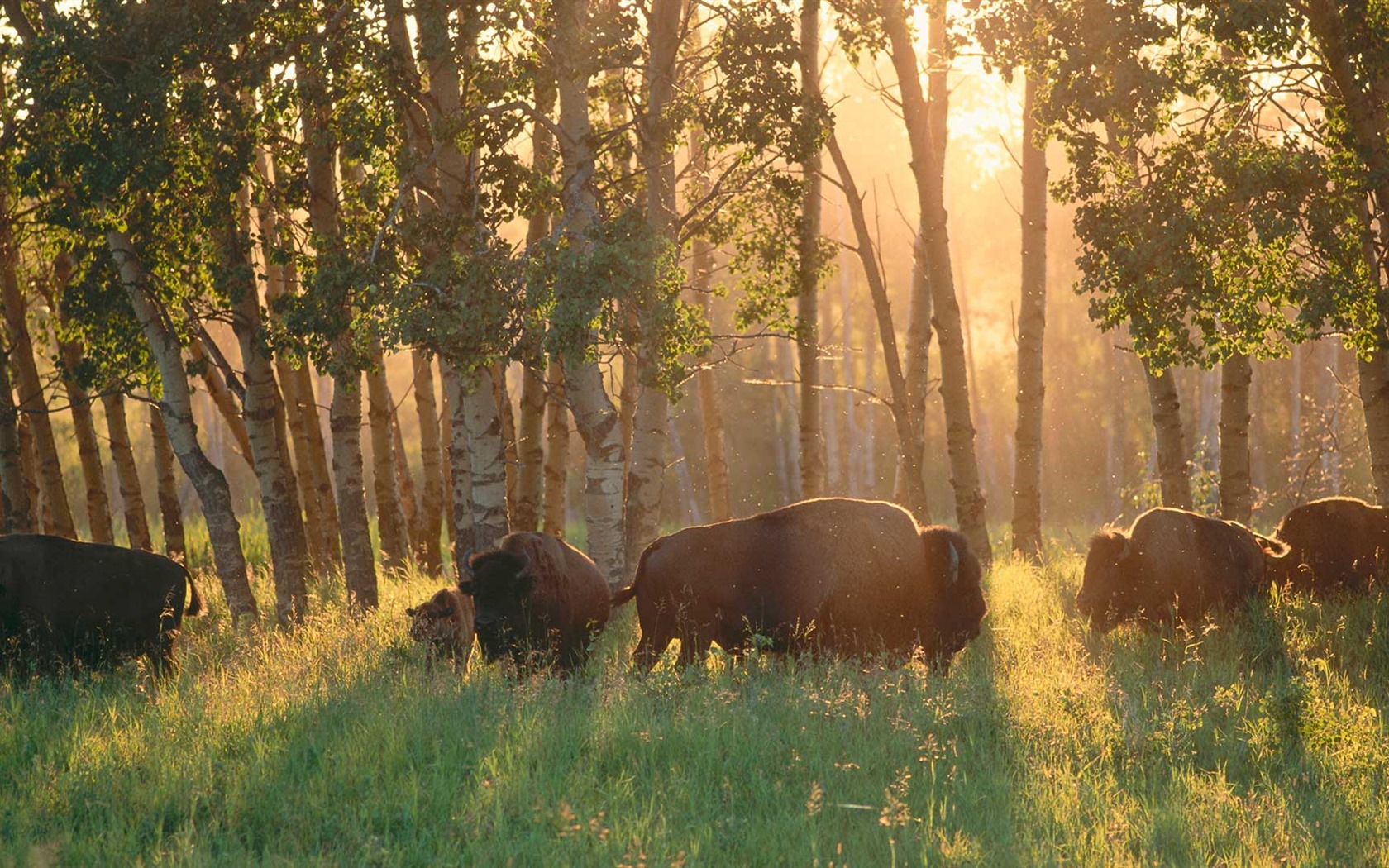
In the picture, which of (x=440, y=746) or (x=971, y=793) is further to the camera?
(x=440, y=746)

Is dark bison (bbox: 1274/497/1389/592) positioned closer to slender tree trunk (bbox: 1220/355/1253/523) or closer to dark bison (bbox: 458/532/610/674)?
slender tree trunk (bbox: 1220/355/1253/523)

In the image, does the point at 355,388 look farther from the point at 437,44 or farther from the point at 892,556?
the point at 892,556

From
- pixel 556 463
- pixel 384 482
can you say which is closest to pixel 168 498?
pixel 384 482

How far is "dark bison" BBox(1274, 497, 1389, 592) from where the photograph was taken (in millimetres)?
13555

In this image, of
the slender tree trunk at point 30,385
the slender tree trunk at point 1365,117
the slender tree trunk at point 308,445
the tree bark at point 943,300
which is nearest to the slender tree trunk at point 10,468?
the slender tree trunk at point 30,385

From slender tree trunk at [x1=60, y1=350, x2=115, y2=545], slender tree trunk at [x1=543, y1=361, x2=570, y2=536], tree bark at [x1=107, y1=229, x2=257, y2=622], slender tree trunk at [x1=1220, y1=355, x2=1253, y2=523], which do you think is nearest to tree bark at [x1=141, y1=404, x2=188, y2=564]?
slender tree trunk at [x1=60, y1=350, x2=115, y2=545]

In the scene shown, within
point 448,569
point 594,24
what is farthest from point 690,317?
point 448,569

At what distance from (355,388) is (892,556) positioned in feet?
19.2

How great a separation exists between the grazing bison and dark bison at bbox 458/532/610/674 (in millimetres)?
961

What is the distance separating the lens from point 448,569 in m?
22.4

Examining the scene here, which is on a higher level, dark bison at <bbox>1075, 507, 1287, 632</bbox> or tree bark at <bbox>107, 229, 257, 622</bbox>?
tree bark at <bbox>107, 229, 257, 622</bbox>

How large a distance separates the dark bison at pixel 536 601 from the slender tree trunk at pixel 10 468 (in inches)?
338

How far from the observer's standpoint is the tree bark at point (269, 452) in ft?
47.5

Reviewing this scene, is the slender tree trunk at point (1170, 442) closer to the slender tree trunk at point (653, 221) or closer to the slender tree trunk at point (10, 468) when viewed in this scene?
the slender tree trunk at point (653, 221)
